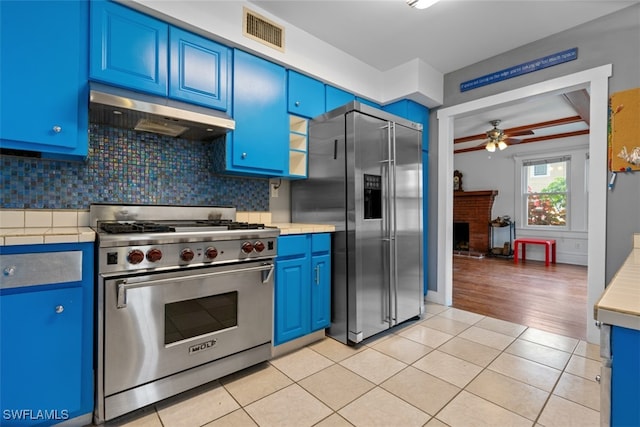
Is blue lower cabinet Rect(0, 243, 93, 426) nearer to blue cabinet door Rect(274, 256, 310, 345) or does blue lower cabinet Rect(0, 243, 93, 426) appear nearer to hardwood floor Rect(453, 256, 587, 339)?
blue cabinet door Rect(274, 256, 310, 345)

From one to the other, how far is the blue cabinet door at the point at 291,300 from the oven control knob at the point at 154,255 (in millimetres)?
817

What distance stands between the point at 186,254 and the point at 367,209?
1.44 m

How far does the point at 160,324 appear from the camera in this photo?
1603mm

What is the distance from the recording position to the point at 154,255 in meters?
1.55

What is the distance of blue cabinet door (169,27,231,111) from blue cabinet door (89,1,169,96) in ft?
0.18

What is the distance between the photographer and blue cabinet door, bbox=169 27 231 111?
6.55 ft

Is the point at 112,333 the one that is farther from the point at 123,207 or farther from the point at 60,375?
the point at 123,207

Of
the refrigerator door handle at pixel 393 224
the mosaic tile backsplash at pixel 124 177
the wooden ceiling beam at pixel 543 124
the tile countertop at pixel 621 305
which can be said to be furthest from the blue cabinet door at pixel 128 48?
the wooden ceiling beam at pixel 543 124

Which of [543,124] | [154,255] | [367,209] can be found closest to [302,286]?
[367,209]

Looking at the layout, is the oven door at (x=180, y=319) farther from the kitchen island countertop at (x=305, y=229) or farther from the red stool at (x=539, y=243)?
the red stool at (x=539, y=243)

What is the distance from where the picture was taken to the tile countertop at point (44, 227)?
128 cm

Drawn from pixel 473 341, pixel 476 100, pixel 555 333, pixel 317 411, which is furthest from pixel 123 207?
pixel 555 333

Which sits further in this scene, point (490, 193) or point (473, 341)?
point (490, 193)

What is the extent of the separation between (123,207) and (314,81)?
191 cm
